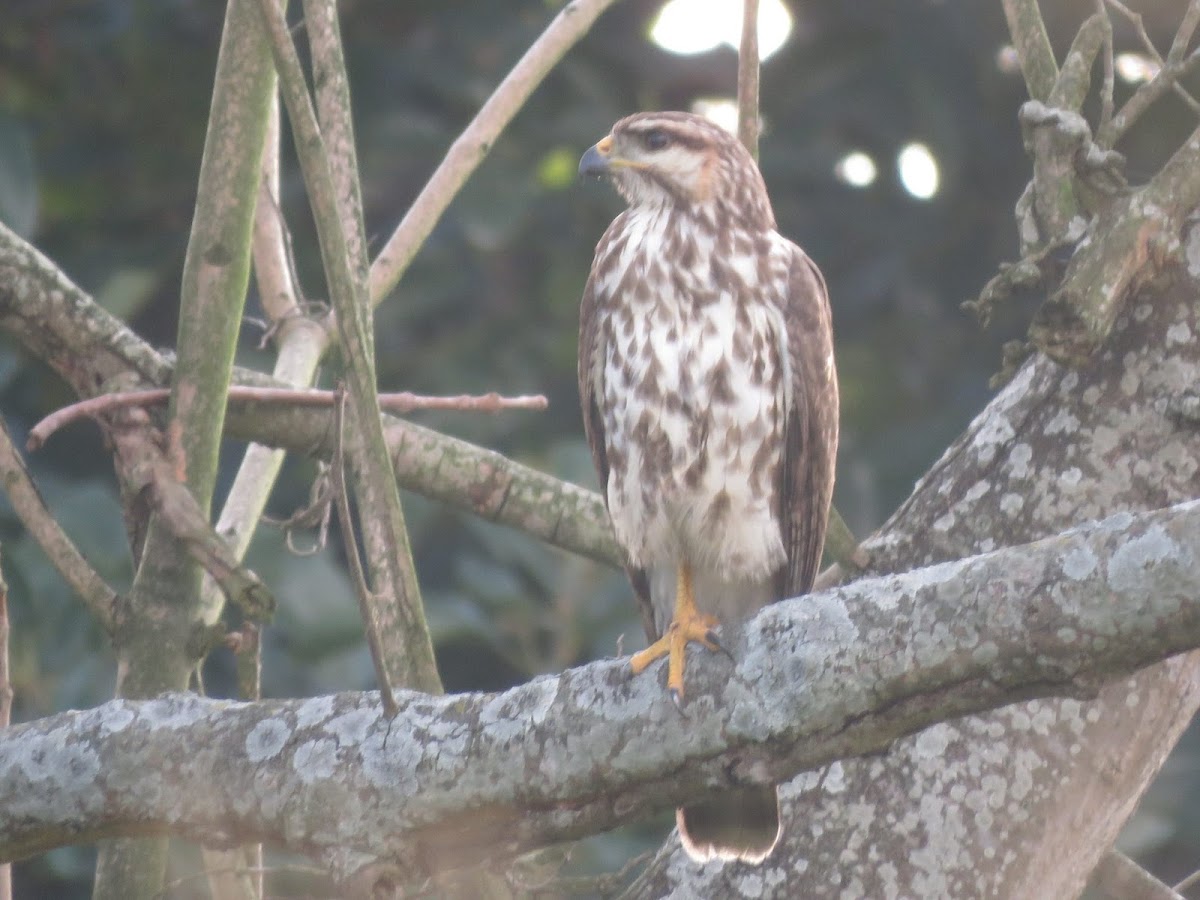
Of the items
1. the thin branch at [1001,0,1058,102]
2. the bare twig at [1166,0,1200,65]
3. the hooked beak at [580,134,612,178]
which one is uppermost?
the hooked beak at [580,134,612,178]

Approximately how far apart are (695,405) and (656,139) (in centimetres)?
68

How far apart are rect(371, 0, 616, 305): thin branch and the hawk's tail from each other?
1.17 metres

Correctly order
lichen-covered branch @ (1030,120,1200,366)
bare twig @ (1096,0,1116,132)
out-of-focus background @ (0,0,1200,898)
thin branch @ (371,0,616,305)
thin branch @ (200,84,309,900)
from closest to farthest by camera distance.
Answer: lichen-covered branch @ (1030,120,1200,366) → thin branch @ (200,84,309,900) → bare twig @ (1096,0,1116,132) → thin branch @ (371,0,616,305) → out-of-focus background @ (0,0,1200,898)

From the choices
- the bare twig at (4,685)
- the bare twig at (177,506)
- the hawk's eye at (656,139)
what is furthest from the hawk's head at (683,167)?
the bare twig at (4,685)

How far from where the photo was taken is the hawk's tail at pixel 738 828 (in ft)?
8.83

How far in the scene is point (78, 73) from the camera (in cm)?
600

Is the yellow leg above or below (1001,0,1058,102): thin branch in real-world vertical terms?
below

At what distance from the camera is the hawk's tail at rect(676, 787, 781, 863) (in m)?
2.69

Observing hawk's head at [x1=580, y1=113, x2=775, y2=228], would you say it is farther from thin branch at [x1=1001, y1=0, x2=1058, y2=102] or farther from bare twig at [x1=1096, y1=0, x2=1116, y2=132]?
bare twig at [x1=1096, y1=0, x2=1116, y2=132]

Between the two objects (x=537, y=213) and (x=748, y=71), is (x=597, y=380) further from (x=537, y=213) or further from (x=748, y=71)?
(x=537, y=213)

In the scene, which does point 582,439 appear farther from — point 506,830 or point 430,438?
point 506,830

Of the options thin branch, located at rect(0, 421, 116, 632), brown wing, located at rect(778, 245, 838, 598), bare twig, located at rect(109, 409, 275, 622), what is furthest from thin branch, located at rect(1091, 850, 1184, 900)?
thin branch, located at rect(0, 421, 116, 632)

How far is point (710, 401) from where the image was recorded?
10.4 feet

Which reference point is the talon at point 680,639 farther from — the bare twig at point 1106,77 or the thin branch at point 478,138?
the bare twig at point 1106,77
